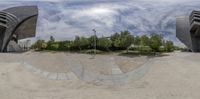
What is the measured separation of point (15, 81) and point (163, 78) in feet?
39.2

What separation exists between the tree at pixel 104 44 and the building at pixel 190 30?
41.5 ft

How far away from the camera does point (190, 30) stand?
48.8m

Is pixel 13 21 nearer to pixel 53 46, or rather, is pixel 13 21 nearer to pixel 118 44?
pixel 53 46

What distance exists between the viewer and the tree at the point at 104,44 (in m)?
41.8

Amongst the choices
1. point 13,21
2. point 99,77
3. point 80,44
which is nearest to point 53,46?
point 80,44

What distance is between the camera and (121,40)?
41844mm

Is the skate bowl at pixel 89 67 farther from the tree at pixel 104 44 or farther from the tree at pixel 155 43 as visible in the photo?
the tree at pixel 104 44

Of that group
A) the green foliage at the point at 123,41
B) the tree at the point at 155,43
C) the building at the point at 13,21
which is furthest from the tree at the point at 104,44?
the building at the point at 13,21

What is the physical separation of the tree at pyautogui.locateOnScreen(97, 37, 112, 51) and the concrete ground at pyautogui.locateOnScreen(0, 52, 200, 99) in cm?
705

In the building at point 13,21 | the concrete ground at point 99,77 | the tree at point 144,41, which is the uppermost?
the building at point 13,21

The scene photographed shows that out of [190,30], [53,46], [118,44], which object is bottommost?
[53,46]

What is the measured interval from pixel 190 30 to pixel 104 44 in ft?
48.9

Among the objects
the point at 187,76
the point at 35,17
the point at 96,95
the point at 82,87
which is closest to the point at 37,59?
the point at 82,87

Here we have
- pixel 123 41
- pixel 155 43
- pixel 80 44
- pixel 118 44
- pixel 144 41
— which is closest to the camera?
pixel 155 43
